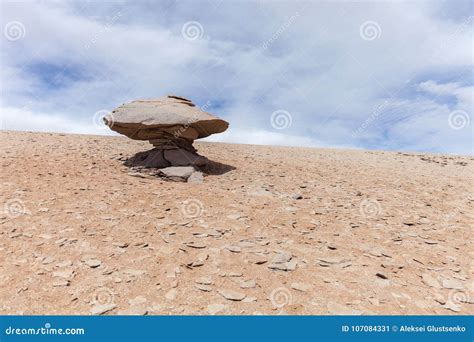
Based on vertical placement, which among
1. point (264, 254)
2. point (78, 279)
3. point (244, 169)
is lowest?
point (78, 279)

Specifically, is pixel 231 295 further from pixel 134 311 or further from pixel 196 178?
pixel 196 178

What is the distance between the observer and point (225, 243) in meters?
7.54

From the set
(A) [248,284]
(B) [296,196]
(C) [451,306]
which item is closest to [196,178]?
(B) [296,196]

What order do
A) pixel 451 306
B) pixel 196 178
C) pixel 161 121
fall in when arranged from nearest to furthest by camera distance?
pixel 451 306
pixel 196 178
pixel 161 121

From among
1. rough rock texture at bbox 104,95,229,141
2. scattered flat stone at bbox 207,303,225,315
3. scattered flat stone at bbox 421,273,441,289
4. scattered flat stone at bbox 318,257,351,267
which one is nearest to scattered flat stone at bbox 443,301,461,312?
scattered flat stone at bbox 421,273,441,289

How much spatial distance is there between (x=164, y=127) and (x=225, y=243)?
709 centimetres

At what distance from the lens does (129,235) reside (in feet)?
25.0

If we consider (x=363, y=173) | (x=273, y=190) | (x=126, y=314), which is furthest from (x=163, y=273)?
(x=363, y=173)

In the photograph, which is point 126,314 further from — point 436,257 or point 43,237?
point 436,257

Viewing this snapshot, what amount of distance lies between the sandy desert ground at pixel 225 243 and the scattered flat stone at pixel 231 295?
0.03 meters

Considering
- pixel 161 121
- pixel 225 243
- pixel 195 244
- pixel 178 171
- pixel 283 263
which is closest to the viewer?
pixel 283 263

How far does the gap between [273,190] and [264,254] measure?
15.1 ft

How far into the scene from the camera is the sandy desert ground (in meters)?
5.61

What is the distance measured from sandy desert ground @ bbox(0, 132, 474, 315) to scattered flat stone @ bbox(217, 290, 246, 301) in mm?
28
